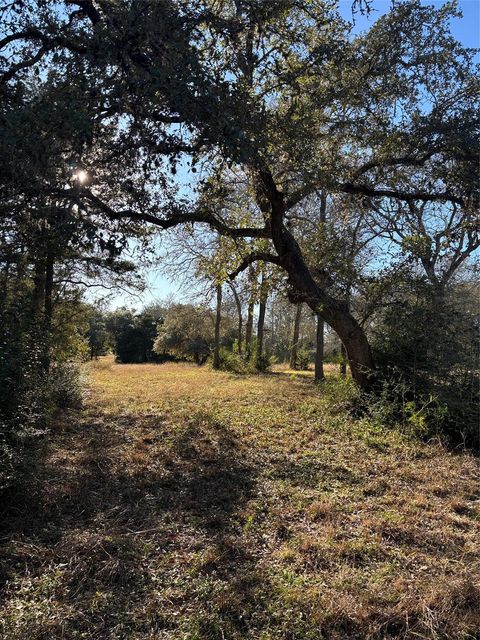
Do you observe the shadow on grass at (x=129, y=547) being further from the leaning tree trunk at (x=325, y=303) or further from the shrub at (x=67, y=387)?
the leaning tree trunk at (x=325, y=303)

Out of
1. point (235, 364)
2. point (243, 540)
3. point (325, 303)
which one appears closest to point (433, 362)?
point (325, 303)

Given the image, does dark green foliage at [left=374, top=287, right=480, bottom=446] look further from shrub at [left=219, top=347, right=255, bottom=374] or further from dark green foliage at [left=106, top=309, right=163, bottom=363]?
dark green foliage at [left=106, top=309, right=163, bottom=363]

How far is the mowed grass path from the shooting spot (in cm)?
234

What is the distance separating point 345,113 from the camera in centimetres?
662

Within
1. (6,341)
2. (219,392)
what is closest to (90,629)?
(6,341)

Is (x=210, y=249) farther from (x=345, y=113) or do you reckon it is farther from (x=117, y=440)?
(x=117, y=440)

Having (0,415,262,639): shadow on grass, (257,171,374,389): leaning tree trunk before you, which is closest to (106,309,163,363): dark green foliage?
(257,171,374,389): leaning tree trunk

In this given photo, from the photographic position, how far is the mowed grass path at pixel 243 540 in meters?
2.34

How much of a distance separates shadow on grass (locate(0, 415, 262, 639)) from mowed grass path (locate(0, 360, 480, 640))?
1 centimetres

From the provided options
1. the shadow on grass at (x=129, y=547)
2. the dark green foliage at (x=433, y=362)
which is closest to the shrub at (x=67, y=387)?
the shadow on grass at (x=129, y=547)

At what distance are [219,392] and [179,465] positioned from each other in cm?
599

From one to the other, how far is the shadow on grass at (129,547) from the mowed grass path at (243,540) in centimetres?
1

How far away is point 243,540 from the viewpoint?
10.6 ft

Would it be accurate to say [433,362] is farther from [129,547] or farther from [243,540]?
[129,547]
